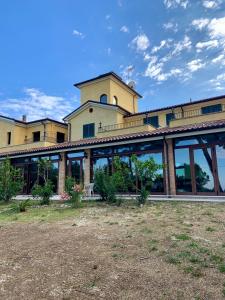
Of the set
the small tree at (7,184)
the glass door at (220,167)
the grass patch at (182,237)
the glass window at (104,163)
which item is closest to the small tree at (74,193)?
the glass window at (104,163)

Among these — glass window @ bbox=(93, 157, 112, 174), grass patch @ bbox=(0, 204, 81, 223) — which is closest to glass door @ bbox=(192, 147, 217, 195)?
glass window @ bbox=(93, 157, 112, 174)

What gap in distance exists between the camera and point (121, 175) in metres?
12.3

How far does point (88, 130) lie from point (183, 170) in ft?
40.3

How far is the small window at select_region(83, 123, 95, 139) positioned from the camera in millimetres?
23500

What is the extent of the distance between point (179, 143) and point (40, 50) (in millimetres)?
15084

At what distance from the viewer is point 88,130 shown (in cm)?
2381

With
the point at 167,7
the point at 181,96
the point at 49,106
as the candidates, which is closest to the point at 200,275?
the point at 167,7

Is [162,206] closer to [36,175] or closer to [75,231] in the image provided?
[75,231]

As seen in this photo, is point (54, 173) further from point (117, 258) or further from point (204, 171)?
point (117, 258)

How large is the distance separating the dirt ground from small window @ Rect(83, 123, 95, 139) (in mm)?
15281

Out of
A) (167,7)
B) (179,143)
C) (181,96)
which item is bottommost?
(179,143)

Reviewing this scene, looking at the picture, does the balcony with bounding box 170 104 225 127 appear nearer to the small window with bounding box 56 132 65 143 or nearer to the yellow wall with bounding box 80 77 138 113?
the yellow wall with bounding box 80 77 138 113

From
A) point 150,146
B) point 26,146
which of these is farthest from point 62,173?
point 26,146

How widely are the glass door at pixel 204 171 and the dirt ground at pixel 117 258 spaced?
4437mm
